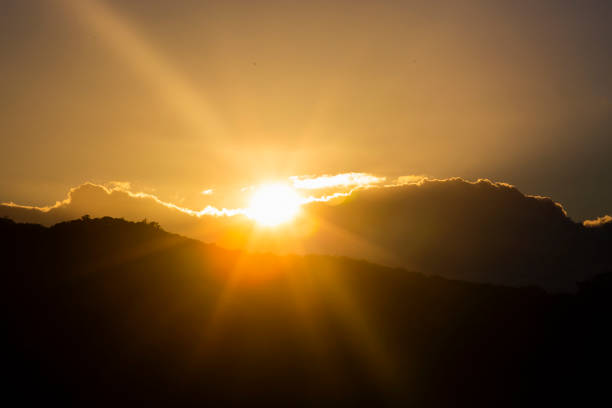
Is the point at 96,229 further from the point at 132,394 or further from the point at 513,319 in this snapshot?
the point at 513,319

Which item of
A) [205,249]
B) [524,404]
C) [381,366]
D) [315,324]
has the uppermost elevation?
[205,249]

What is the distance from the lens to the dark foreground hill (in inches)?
1256

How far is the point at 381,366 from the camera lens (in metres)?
37.5

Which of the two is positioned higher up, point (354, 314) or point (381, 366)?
point (354, 314)

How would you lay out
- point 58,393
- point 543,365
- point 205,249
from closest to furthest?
point 58,393
point 543,365
point 205,249

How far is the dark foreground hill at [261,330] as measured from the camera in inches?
1256

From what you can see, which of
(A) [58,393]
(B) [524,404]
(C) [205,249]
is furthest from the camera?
(C) [205,249]

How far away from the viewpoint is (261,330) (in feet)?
126

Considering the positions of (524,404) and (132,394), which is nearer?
(132,394)

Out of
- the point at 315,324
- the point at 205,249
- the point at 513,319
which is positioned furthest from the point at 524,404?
the point at 205,249

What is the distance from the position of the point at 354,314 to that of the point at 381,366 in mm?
5700

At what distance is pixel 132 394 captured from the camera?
30.3 m

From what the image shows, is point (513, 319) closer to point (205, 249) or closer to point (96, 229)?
point (205, 249)

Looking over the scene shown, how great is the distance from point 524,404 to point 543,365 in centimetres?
413
